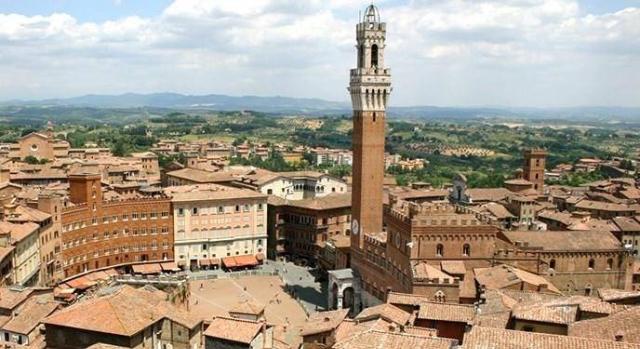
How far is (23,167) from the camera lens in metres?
109

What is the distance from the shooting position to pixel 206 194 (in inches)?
3228

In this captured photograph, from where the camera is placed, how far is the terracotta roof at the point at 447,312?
3353 centimetres

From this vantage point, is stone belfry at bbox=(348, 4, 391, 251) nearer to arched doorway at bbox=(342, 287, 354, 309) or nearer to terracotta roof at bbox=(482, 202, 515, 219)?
arched doorway at bbox=(342, 287, 354, 309)

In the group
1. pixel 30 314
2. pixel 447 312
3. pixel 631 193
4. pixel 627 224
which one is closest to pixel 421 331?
pixel 447 312

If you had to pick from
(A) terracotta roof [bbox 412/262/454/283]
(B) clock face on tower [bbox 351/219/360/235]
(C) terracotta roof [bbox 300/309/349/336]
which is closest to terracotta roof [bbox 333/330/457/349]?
(C) terracotta roof [bbox 300/309/349/336]

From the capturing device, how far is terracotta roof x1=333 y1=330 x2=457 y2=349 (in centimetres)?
2591

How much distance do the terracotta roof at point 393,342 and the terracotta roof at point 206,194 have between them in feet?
184

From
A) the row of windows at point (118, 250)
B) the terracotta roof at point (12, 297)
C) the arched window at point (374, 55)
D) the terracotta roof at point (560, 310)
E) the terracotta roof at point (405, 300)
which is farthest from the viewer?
the row of windows at point (118, 250)

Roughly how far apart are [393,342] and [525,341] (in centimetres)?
497

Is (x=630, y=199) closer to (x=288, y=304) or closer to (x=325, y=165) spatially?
(x=288, y=304)

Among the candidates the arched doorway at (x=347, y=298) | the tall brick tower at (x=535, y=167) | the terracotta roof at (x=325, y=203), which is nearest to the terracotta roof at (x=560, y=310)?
the arched doorway at (x=347, y=298)

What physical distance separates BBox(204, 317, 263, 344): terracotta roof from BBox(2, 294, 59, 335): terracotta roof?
11542 millimetres

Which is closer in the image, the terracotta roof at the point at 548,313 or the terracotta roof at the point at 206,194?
the terracotta roof at the point at 548,313

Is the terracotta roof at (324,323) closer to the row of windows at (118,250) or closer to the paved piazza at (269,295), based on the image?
the paved piazza at (269,295)
